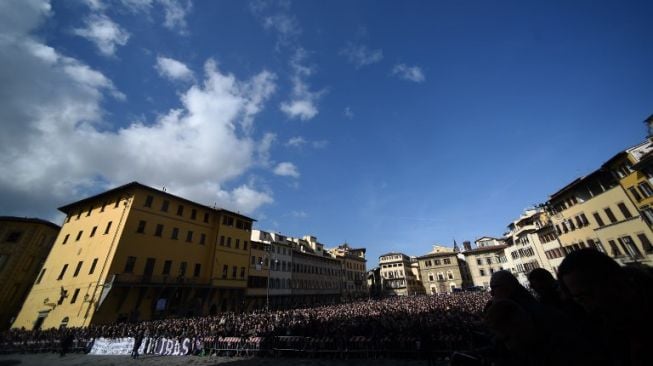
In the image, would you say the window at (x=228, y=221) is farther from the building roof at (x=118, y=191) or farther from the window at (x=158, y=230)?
the window at (x=158, y=230)

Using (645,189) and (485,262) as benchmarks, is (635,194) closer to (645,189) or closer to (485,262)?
(645,189)

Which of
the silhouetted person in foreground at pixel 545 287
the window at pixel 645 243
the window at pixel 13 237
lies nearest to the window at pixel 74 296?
the window at pixel 13 237

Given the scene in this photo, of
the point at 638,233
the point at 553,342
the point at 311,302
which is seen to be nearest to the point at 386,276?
the point at 311,302

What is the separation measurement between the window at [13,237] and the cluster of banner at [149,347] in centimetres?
2713

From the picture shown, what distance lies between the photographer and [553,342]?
5.38 ft

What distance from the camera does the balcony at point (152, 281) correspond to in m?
25.6

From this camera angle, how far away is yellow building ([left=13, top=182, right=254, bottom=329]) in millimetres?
25875

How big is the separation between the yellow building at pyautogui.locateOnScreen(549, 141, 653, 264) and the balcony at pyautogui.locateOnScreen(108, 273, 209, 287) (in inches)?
1666

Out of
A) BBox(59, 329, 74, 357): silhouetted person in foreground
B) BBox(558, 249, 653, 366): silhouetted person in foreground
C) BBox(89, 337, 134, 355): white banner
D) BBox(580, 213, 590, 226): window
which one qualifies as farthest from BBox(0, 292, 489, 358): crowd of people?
BBox(580, 213, 590, 226): window

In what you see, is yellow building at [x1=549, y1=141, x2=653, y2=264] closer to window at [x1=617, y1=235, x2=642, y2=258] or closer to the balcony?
window at [x1=617, y1=235, x2=642, y2=258]

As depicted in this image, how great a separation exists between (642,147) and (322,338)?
29.4 metres

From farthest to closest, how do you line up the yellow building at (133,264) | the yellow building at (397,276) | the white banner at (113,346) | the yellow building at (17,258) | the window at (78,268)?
the yellow building at (397,276) → the yellow building at (17,258) → the window at (78,268) → the yellow building at (133,264) → the white banner at (113,346)

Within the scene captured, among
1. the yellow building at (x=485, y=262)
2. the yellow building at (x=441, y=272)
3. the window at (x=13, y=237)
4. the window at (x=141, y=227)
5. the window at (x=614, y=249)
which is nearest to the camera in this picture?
the window at (x=614, y=249)

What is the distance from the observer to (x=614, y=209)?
25.3 m
